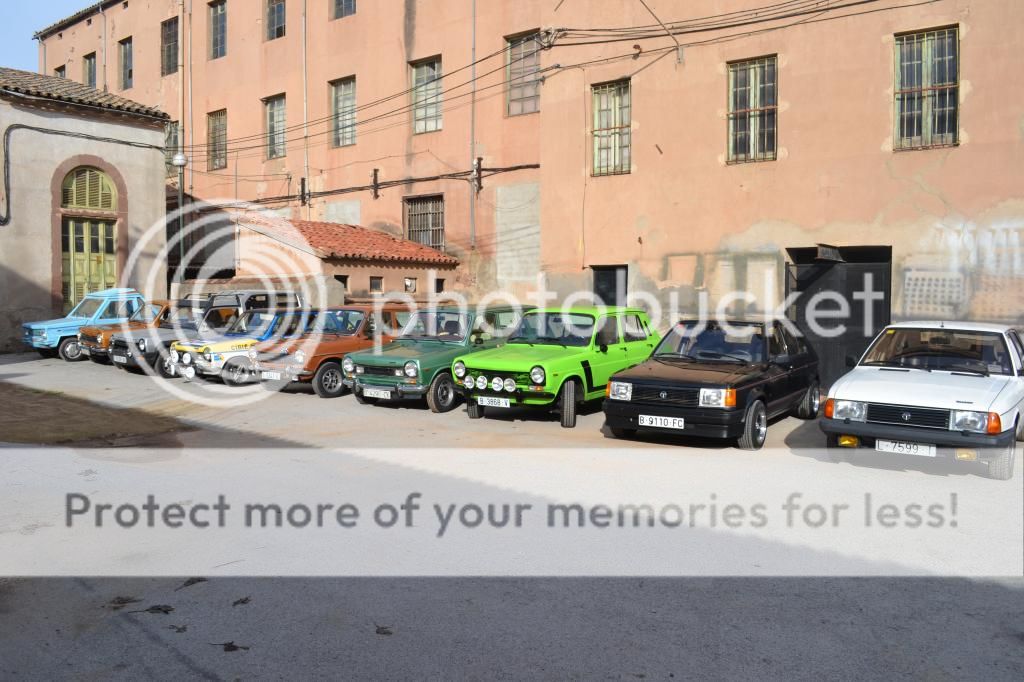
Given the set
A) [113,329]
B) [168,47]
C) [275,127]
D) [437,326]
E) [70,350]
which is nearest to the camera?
[437,326]

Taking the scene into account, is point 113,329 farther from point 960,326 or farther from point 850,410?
point 960,326

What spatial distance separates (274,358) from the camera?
1420cm

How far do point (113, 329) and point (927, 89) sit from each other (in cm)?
1674

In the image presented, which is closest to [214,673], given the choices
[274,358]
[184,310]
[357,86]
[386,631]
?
[386,631]

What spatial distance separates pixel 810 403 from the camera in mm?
12141

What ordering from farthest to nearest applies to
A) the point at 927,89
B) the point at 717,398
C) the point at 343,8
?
the point at 343,8, the point at 927,89, the point at 717,398

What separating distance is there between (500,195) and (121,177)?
10.8 m

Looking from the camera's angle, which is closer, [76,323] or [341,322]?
[341,322]

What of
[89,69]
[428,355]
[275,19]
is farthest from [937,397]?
[89,69]

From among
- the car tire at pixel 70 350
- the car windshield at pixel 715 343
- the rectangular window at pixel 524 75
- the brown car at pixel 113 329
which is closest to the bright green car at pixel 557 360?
the car windshield at pixel 715 343

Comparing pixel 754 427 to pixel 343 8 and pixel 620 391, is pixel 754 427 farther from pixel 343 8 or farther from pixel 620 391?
pixel 343 8

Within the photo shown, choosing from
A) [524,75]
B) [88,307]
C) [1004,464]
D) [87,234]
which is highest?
[524,75]

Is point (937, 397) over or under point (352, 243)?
under

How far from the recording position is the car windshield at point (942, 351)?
360 inches
